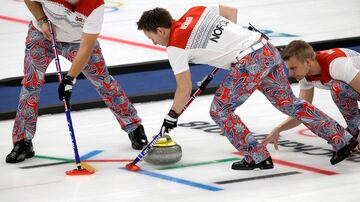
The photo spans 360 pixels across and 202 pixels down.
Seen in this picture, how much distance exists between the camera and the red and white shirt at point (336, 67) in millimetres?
6695

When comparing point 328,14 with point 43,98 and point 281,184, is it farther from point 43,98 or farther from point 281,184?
point 281,184

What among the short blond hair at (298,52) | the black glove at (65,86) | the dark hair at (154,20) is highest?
the dark hair at (154,20)

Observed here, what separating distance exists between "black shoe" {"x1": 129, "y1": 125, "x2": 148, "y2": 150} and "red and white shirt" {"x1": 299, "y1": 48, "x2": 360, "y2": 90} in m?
1.27

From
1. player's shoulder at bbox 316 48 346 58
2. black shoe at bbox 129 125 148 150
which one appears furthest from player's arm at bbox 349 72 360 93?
black shoe at bbox 129 125 148 150

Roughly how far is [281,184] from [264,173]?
303 millimetres

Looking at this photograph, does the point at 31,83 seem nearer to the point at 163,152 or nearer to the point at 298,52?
the point at 163,152

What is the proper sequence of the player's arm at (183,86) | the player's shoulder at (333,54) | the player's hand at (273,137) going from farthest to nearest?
the player's hand at (273,137) → the player's shoulder at (333,54) → the player's arm at (183,86)

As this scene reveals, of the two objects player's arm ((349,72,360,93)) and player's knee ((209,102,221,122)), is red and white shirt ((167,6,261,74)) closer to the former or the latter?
player's knee ((209,102,221,122))

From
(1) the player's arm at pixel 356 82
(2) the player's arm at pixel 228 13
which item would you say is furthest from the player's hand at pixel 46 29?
(1) the player's arm at pixel 356 82

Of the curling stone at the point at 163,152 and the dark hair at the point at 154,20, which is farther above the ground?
the dark hair at the point at 154,20

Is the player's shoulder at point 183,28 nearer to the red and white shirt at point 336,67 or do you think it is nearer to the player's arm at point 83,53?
the player's arm at point 83,53

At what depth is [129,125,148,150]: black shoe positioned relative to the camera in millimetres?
Answer: 7277

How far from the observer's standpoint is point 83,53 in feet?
21.7

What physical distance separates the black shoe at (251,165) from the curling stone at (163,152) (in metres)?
0.40
